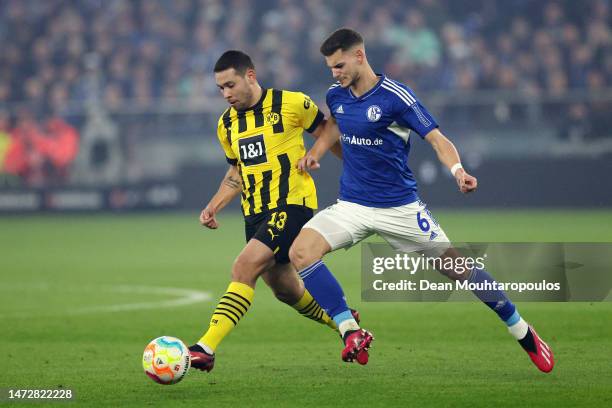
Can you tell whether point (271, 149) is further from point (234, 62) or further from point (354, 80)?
point (354, 80)

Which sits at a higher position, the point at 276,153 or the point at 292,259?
the point at 276,153

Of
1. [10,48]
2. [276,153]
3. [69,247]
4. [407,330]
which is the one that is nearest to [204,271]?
[69,247]

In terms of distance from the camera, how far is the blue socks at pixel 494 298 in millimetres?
7070

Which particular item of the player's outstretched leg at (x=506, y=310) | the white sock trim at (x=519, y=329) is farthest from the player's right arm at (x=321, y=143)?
the white sock trim at (x=519, y=329)

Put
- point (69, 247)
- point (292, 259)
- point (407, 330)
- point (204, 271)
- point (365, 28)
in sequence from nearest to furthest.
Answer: point (292, 259) < point (407, 330) < point (204, 271) < point (69, 247) < point (365, 28)

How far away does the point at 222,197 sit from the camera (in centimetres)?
777

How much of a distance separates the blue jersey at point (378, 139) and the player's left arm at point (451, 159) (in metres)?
0.13

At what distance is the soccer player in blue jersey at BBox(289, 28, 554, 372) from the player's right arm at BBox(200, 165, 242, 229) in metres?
0.71

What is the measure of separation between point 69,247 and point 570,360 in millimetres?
10696

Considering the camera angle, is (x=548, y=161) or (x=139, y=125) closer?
(x=548, y=161)

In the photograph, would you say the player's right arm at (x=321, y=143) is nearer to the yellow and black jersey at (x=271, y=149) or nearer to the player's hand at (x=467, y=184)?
the yellow and black jersey at (x=271, y=149)

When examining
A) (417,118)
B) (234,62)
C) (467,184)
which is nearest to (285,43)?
(234,62)

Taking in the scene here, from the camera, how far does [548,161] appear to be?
1952cm

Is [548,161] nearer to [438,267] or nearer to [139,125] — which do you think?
[139,125]
